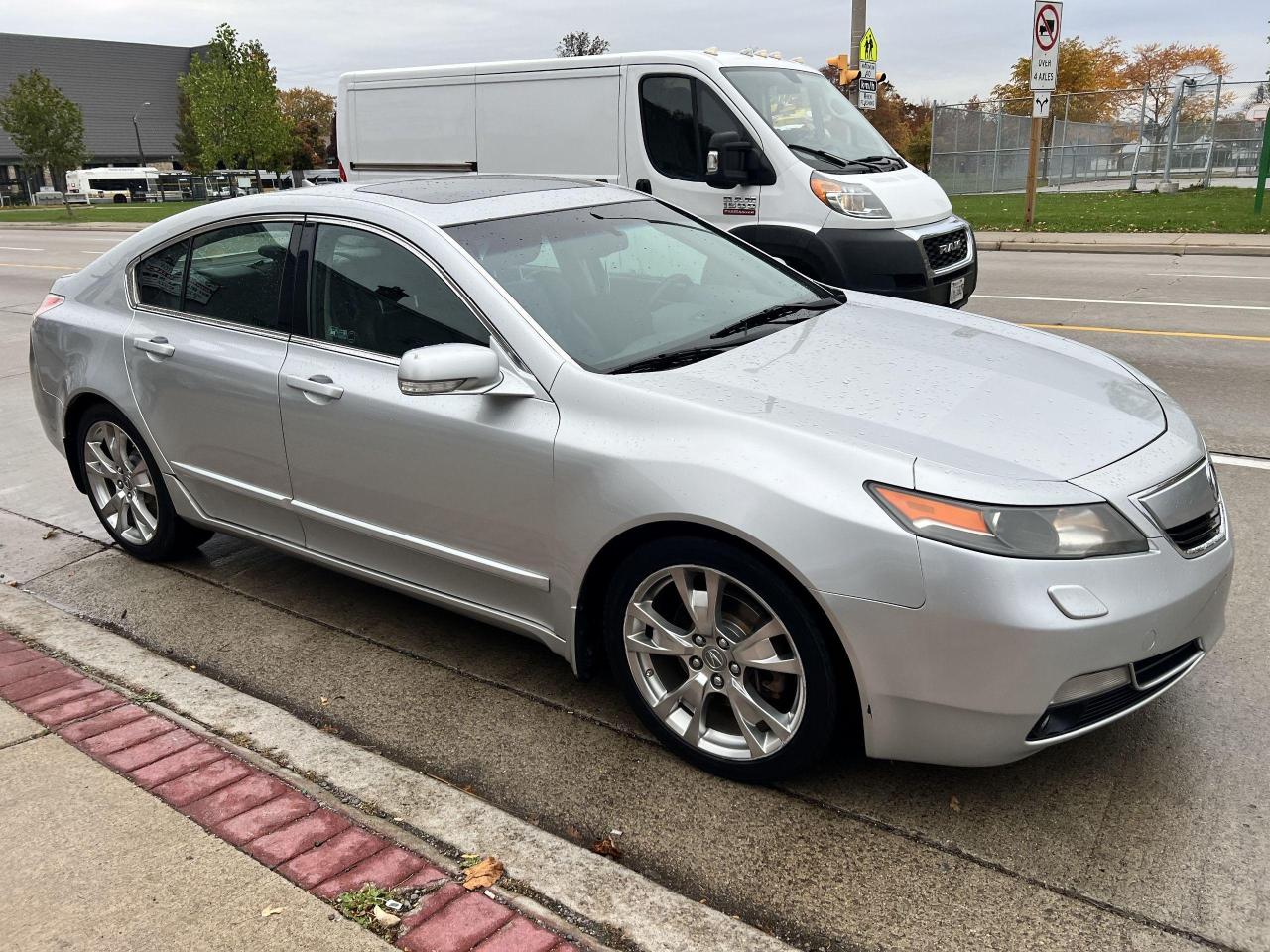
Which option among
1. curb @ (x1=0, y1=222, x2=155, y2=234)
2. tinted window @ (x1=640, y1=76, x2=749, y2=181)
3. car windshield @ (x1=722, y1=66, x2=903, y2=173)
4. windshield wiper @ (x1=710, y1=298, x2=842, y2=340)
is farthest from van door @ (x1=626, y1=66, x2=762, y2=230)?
curb @ (x1=0, y1=222, x2=155, y2=234)

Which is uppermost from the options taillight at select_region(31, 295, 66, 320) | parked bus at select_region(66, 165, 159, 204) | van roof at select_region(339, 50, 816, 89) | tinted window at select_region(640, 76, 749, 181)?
van roof at select_region(339, 50, 816, 89)

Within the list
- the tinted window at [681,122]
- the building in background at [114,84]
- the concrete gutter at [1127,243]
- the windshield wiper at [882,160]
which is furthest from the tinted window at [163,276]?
the building in background at [114,84]

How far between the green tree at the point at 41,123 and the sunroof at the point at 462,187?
4839 centimetres

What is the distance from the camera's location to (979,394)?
3189mm

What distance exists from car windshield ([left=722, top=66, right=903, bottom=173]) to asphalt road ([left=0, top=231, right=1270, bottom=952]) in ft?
13.4

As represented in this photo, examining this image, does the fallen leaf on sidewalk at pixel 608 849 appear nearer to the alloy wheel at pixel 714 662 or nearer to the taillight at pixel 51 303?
the alloy wheel at pixel 714 662

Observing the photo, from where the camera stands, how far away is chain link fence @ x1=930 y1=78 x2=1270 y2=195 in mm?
25594

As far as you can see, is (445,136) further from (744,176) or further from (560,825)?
(560,825)

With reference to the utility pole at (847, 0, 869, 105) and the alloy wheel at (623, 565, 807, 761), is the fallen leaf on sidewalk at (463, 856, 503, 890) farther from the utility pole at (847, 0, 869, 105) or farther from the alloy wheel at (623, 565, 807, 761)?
the utility pole at (847, 0, 869, 105)

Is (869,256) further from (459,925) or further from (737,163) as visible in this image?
(459,925)

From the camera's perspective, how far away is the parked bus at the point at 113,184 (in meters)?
78.2

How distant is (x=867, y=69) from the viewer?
61.4ft

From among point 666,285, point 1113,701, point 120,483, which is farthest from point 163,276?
point 1113,701

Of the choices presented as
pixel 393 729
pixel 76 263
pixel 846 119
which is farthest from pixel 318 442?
pixel 76 263
